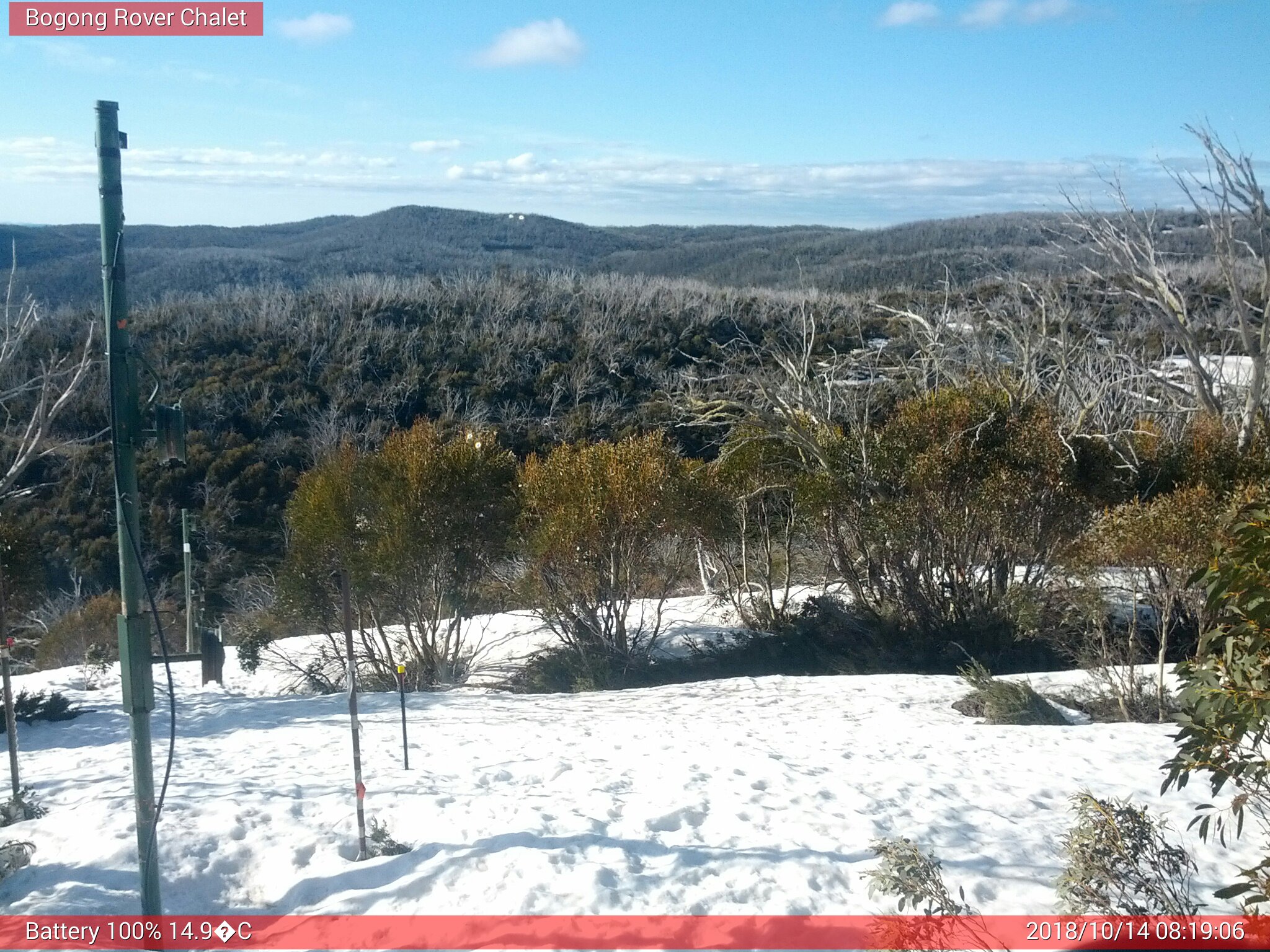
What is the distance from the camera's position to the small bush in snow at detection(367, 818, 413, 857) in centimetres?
494

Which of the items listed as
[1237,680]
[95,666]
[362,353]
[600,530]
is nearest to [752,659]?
[600,530]

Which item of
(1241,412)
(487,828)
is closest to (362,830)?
(487,828)

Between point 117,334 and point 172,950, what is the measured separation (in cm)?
254

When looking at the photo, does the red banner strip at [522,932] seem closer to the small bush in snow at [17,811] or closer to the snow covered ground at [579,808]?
the snow covered ground at [579,808]

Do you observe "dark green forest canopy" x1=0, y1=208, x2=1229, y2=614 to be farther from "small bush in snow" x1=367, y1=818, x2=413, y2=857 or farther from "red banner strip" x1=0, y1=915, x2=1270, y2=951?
"red banner strip" x1=0, y1=915, x2=1270, y2=951

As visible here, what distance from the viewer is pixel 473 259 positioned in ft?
200

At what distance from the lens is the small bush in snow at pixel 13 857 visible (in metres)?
4.58

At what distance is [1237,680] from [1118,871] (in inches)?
40.6

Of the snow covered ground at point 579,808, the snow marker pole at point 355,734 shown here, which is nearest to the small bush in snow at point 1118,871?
the snow covered ground at point 579,808

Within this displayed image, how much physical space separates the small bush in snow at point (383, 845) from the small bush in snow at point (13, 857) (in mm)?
1603

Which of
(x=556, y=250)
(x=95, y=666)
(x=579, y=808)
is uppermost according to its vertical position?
(x=556, y=250)

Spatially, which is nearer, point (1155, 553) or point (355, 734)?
point (355, 734)

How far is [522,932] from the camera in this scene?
4184 mm

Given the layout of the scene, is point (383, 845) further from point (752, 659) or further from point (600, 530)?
point (752, 659)
